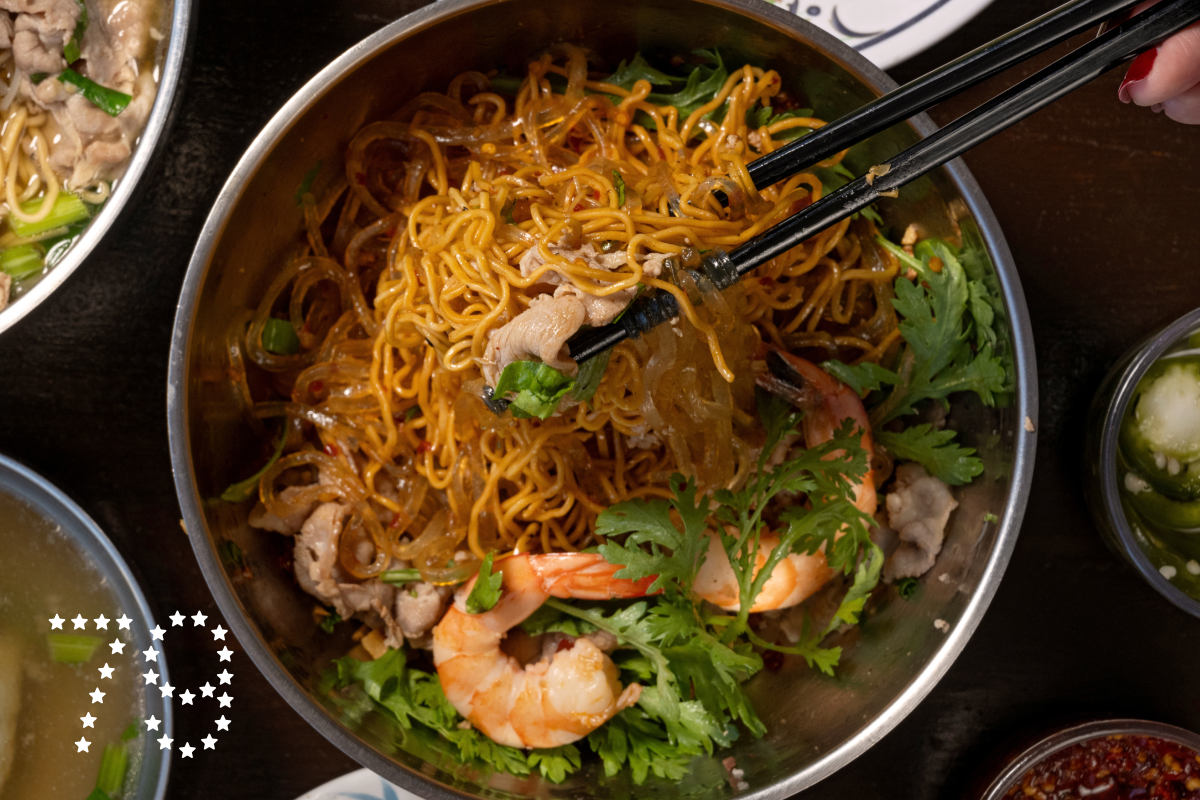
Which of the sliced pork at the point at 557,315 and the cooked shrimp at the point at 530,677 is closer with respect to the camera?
the sliced pork at the point at 557,315

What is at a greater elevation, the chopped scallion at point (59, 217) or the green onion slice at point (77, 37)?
the green onion slice at point (77, 37)

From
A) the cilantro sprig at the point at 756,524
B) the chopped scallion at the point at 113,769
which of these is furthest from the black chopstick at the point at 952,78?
the chopped scallion at the point at 113,769

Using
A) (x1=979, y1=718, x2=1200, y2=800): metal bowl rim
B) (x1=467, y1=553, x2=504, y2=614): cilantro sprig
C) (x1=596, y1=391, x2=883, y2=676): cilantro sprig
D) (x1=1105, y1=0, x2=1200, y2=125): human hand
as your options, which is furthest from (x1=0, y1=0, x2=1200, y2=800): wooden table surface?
(x1=467, y1=553, x2=504, y2=614): cilantro sprig

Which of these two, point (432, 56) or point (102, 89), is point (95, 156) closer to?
point (102, 89)

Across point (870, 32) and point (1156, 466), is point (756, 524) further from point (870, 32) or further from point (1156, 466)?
point (870, 32)

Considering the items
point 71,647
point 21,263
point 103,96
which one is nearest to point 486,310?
point 103,96

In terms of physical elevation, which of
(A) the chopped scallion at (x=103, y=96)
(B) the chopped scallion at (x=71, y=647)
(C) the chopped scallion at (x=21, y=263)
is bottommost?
(B) the chopped scallion at (x=71, y=647)

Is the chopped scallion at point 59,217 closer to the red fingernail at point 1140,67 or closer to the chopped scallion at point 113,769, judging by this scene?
the chopped scallion at point 113,769
